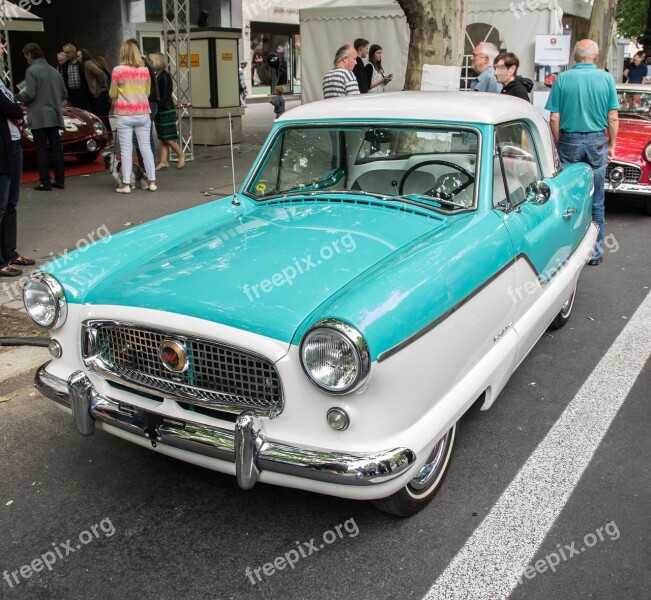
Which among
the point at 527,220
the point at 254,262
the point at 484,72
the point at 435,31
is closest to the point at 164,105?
the point at 435,31

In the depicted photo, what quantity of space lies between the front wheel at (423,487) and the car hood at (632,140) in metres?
6.32

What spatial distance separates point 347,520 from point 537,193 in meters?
2.07

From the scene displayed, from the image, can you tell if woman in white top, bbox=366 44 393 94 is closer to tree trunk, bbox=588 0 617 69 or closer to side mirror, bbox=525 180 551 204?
tree trunk, bbox=588 0 617 69

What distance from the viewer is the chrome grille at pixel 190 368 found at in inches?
104

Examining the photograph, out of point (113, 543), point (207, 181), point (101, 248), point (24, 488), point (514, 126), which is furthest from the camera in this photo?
point (207, 181)

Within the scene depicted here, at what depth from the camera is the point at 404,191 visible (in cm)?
386

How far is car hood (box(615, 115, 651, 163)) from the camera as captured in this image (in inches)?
326

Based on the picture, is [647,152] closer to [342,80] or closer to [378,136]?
[342,80]

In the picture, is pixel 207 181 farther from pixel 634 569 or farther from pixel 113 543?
pixel 634 569

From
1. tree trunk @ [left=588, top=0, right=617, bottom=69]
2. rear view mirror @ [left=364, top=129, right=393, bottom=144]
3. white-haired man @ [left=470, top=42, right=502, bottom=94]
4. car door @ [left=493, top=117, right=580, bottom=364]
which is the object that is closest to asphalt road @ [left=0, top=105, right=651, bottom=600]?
car door @ [left=493, top=117, right=580, bottom=364]

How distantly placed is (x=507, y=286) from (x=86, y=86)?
36.8ft

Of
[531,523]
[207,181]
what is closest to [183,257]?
[531,523]

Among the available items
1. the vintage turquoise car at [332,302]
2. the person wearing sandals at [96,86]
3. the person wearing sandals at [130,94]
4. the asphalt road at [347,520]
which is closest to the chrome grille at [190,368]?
the vintage turquoise car at [332,302]

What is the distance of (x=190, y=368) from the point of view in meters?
2.76
